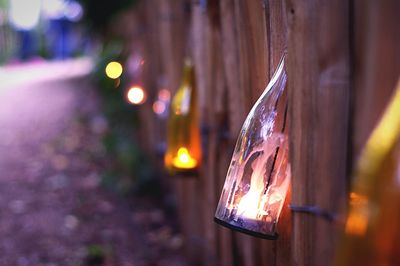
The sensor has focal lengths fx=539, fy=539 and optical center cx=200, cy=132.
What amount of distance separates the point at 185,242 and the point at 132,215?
130 cm

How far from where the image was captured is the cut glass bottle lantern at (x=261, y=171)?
1.94m

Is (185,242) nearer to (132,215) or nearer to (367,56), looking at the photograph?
(132,215)

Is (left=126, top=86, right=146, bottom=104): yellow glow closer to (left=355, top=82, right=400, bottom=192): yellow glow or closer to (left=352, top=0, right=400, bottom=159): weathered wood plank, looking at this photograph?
(left=352, top=0, right=400, bottom=159): weathered wood plank

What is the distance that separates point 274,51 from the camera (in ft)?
6.77

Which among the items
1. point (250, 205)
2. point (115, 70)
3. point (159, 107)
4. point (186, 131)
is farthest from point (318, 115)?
point (115, 70)

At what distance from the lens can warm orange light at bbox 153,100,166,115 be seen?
4816 millimetres

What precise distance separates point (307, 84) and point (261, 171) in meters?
0.36

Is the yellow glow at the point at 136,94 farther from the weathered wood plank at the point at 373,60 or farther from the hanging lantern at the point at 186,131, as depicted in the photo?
the weathered wood plank at the point at 373,60

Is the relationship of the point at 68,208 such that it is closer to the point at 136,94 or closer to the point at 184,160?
the point at 136,94

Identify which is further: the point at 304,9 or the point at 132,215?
the point at 132,215

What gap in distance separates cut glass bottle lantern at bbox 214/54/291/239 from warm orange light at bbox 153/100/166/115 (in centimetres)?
280

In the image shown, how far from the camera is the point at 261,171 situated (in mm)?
1938

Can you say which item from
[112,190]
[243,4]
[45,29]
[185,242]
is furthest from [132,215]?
[45,29]

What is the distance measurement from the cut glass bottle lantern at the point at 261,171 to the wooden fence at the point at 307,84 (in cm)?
7
